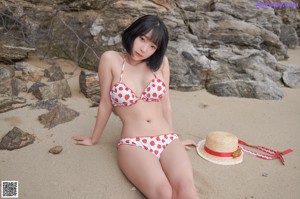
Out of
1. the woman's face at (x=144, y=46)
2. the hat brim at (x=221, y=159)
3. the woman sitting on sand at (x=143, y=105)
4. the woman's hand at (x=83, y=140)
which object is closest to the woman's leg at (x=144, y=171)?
the woman sitting on sand at (x=143, y=105)

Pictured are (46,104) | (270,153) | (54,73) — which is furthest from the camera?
(54,73)

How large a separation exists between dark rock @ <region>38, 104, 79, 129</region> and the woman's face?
134cm

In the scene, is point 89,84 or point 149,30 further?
point 89,84

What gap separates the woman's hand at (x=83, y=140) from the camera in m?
2.82

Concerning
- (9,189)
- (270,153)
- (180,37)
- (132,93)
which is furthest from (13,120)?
(180,37)

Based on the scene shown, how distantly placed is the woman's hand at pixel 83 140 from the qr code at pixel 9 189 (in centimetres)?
73

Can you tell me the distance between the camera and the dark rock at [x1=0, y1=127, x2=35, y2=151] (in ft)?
8.79

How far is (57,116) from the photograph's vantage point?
3260 mm

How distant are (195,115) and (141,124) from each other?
4.62 feet

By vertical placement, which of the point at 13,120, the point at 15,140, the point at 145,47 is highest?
the point at 145,47

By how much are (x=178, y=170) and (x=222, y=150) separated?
0.69 m

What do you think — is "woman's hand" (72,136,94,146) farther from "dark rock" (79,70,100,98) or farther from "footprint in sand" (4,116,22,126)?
"dark rock" (79,70,100,98)

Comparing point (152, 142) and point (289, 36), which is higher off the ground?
point (152, 142)

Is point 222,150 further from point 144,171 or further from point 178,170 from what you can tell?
point 144,171
